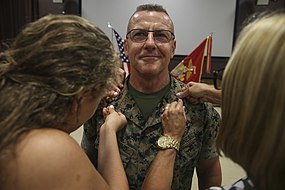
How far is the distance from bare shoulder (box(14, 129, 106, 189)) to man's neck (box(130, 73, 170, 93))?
67 cm

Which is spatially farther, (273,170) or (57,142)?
(57,142)

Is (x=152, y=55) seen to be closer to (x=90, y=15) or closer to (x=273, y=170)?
(x=273, y=170)

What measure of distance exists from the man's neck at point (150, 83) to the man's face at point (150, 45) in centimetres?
3

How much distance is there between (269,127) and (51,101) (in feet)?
1.77

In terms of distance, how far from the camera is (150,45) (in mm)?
1422

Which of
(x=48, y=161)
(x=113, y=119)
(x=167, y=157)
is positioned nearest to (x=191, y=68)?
(x=113, y=119)

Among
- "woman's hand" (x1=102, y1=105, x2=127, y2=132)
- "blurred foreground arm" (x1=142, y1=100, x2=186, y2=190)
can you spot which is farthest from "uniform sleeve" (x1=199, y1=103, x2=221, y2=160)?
"woman's hand" (x1=102, y1=105, x2=127, y2=132)

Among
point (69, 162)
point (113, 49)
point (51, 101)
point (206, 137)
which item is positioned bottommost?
point (206, 137)

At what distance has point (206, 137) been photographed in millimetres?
1476

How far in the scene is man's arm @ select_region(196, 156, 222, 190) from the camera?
1.49 meters

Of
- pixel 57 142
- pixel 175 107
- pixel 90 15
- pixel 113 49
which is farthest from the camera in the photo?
pixel 90 15

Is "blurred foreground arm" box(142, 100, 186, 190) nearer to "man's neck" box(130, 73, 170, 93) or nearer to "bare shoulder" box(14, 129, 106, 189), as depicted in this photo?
"man's neck" box(130, 73, 170, 93)

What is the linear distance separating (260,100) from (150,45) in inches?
33.3

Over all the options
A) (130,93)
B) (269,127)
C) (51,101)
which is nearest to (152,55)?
(130,93)
